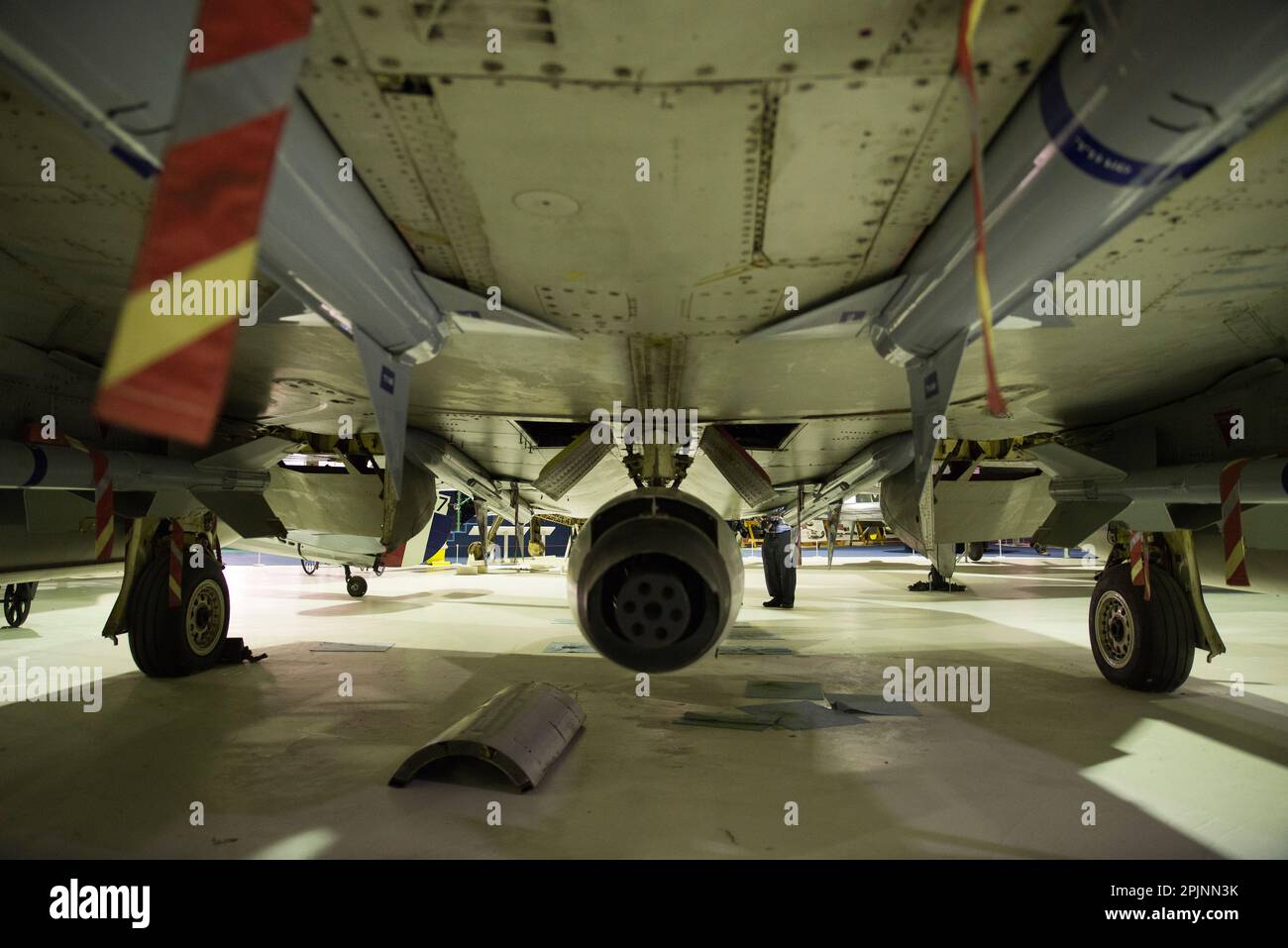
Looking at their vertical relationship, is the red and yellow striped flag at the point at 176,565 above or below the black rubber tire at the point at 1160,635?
above

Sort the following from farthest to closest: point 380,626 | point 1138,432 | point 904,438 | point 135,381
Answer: point 380,626, point 904,438, point 1138,432, point 135,381

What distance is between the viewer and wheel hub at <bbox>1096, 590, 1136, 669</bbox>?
6.33 metres

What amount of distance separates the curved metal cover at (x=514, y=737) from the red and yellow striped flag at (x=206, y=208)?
3.36m

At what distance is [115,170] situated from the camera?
2.33 m

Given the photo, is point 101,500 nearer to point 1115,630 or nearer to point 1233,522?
point 1233,522

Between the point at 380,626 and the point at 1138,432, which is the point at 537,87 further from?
the point at 380,626

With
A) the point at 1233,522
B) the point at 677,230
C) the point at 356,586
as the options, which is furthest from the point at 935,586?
the point at 677,230

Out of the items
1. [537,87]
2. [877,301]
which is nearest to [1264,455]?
[877,301]

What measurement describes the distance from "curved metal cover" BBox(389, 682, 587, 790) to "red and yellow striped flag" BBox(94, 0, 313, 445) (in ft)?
11.0

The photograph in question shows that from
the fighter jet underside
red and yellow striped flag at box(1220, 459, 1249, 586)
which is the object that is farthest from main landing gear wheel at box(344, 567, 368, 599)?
red and yellow striped flag at box(1220, 459, 1249, 586)

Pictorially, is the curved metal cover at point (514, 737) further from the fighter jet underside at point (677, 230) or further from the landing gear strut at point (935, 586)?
the landing gear strut at point (935, 586)

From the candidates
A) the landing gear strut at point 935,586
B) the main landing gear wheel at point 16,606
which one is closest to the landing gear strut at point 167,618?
the main landing gear wheel at point 16,606

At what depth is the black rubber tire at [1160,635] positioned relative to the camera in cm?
605

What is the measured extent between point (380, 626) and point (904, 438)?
26.7 feet
